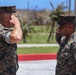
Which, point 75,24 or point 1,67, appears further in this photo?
point 75,24

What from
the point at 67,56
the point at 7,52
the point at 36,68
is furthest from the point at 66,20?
the point at 36,68

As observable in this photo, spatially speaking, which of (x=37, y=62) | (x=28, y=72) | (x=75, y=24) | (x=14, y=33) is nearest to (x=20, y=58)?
(x=37, y=62)

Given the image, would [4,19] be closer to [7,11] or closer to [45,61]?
[7,11]

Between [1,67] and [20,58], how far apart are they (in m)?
9.78

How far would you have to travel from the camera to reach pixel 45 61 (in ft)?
44.3

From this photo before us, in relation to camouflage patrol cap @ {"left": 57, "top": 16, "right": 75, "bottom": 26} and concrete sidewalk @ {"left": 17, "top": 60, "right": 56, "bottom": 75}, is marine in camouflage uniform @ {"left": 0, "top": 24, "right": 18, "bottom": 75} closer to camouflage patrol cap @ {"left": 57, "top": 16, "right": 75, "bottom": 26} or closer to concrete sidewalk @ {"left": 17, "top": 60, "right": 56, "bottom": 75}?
camouflage patrol cap @ {"left": 57, "top": 16, "right": 75, "bottom": 26}

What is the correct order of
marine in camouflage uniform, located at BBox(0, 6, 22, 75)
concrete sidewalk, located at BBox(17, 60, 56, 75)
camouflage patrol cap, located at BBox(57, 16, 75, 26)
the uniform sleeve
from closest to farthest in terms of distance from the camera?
the uniform sleeve
marine in camouflage uniform, located at BBox(0, 6, 22, 75)
camouflage patrol cap, located at BBox(57, 16, 75, 26)
concrete sidewalk, located at BBox(17, 60, 56, 75)

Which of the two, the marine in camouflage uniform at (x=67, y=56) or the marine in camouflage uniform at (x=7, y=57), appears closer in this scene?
the marine in camouflage uniform at (x=7, y=57)

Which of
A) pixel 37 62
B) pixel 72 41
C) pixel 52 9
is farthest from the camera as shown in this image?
pixel 52 9

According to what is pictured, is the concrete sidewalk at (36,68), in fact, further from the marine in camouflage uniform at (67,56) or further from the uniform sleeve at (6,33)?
the uniform sleeve at (6,33)

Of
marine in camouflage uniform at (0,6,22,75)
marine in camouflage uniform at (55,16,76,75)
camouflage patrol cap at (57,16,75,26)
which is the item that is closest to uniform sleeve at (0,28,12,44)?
marine in camouflage uniform at (0,6,22,75)

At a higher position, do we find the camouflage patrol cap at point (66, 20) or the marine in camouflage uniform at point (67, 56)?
the camouflage patrol cap at point (66, 20)

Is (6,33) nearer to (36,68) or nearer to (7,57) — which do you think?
(7,57)

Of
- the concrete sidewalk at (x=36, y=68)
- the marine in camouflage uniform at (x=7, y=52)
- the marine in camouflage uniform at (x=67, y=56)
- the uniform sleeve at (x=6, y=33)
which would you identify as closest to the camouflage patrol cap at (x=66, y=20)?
the marine in camouflage uniform at (x=67, y=56)
